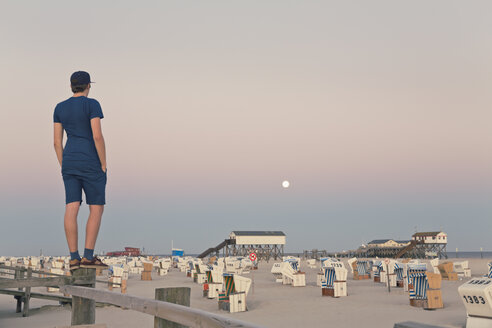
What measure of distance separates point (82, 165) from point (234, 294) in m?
14.0

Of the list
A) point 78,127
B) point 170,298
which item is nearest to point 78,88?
point 78,127

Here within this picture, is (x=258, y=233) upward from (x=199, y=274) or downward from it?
upward

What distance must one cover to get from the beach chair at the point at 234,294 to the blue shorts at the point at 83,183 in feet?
45.0

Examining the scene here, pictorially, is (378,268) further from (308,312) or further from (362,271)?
(308,312)

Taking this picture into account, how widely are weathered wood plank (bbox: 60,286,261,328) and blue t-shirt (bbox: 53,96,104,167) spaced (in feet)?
4.55

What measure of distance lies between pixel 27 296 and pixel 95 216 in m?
15.2

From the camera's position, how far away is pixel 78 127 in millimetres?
4953

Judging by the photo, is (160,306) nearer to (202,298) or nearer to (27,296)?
(27,296)

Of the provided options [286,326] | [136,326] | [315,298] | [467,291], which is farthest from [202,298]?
[467,291]

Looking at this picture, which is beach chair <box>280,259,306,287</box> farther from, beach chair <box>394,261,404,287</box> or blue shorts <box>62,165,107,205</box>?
blue shorts <box>62,165,107,205</box>

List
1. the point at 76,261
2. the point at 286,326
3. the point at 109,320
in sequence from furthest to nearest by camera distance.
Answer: the point at 109,320
the point at 286,326
the point at 76,261

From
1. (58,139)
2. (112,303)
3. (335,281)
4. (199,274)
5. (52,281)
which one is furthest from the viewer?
(199,274)

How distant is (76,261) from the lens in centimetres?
482

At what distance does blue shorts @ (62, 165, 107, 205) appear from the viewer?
481 centimetres
